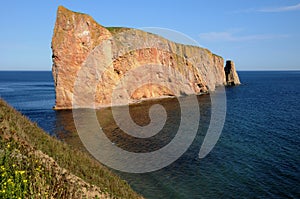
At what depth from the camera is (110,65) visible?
58.2 m

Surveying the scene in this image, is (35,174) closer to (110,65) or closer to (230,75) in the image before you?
(110,65)

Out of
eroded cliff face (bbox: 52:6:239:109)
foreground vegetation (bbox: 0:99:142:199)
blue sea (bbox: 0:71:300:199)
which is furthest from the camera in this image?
eroded cliff face (bbox: 52:6:239:109)

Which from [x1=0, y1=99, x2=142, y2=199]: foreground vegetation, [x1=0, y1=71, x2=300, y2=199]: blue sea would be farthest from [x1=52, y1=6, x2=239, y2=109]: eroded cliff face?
[x1=0, y1=99, x2=142, y2=199]: foreground vegetation

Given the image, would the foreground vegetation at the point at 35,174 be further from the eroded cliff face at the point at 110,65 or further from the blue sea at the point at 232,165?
the eroded cliff face at the point at 110,65

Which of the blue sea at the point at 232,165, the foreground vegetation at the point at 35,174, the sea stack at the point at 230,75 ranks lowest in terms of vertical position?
the blue sea at the point at 232,165

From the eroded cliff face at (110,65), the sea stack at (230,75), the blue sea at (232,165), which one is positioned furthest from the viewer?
the sea stack at (230,75)

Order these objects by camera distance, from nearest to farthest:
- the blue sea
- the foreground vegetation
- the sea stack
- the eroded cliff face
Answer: the foreground vegetation → the blue sea → the eroded cliff face → the sea stack

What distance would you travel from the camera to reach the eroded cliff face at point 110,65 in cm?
5191

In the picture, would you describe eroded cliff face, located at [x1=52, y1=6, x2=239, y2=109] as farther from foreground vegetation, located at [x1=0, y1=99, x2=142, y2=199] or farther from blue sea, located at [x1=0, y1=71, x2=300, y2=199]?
foreground vegetation, located at [x1=0, y1=99, x2=142, y2=199]

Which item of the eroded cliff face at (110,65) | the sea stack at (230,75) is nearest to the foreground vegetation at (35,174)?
the eroded cliff face at (110,65)

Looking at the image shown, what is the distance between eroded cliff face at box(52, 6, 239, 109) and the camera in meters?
51.9

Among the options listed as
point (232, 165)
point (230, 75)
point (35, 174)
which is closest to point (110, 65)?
point (232, 165)

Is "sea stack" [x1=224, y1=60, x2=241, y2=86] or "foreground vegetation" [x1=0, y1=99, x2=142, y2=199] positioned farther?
"sea stack" [x1=224, y1=60, x2=241, y2=86]

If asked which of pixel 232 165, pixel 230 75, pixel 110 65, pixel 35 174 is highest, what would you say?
pixel 110 65
